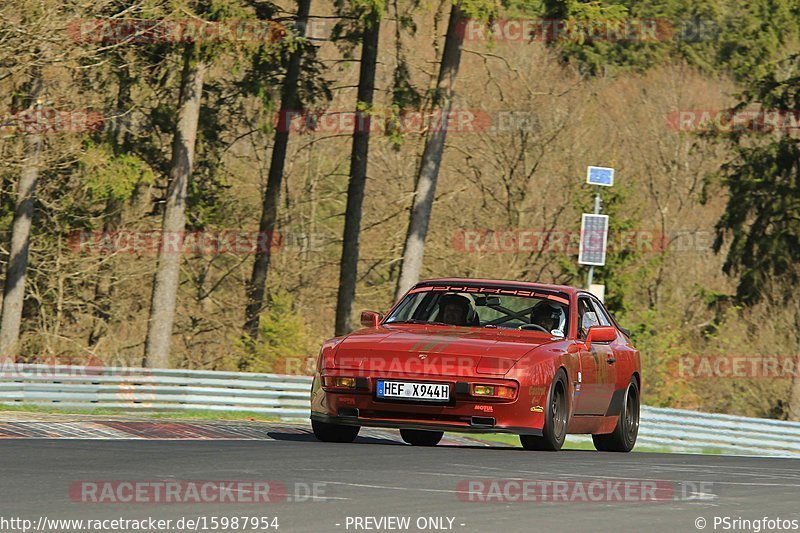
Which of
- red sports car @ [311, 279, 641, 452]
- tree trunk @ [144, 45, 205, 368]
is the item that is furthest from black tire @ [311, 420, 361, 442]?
tree trunk @ [144, 45, 205, 368]

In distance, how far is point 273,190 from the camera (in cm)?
3594

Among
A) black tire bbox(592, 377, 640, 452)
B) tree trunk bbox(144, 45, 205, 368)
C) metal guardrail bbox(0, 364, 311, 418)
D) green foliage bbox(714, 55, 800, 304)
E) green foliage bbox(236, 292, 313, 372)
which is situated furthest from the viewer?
green foliage bbox(714, 55, 800, 304)

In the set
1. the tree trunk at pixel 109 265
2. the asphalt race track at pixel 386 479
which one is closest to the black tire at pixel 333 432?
the asphalt race track at pixel 386 479

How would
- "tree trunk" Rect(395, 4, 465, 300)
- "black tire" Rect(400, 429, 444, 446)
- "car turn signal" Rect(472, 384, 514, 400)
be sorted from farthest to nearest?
"tree trunk" Rect(395, 4, 465, 300) → "black tire" Rect(400, 429, 444, 446) → "car turn signal" Rect(472, 384, 514, 400)

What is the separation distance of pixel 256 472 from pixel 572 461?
301cm

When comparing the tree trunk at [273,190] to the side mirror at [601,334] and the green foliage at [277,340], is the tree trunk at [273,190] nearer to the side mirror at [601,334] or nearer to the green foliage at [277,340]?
the green foliage at [277,340]

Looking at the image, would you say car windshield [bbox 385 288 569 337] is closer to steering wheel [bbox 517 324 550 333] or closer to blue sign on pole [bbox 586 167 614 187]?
steering wheel [bbox 517 324 550 333]

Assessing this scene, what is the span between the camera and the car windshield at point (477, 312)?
44.3 feet

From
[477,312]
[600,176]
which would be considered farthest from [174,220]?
[477,312]

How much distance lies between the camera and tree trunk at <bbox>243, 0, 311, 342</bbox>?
111 feet

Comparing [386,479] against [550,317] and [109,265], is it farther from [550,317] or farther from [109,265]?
[109,265]

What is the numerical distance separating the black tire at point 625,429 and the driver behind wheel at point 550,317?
167 cm

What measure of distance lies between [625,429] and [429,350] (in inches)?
143

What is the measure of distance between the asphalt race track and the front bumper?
0.24 metres
